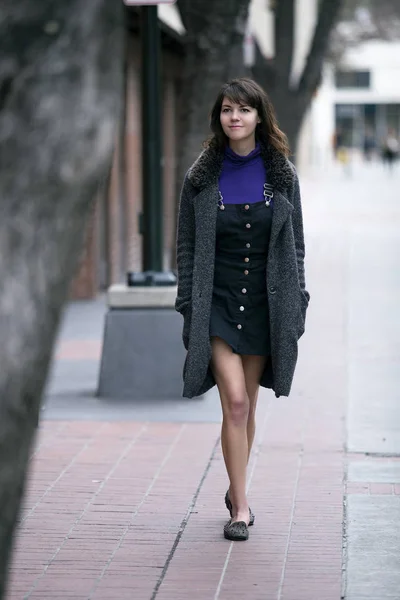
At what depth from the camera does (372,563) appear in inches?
211

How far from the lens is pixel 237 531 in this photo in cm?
570

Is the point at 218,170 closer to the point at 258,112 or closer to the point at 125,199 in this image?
the point at 258,112

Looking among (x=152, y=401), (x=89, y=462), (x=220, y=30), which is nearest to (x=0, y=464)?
(x=89, y=462)

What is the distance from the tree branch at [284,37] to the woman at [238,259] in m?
12.9

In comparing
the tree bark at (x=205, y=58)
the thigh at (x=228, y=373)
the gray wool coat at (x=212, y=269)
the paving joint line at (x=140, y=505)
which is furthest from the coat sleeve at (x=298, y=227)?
the tree bark at (x=205, y=58)

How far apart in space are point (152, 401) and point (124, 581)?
148 inches

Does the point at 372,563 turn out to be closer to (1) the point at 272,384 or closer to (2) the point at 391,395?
(1) the point at 272,384

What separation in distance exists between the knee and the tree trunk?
2709mm

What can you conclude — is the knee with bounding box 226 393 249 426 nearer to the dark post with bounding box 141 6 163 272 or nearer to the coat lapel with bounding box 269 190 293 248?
the coat lapel with bounding box 269 190 293 248

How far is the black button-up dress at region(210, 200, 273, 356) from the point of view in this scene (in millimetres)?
5586

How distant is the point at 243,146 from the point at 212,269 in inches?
21.3

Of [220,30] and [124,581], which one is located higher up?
[220,30]

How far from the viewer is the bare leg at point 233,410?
5605mm

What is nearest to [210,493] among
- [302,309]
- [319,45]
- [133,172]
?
[302,309]
